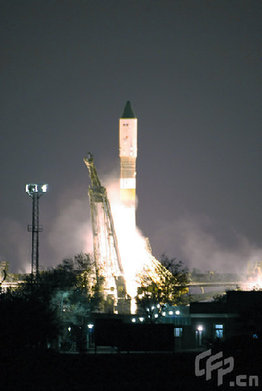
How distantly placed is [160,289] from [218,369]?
233 ft

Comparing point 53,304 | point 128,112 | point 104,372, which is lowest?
point 104,372

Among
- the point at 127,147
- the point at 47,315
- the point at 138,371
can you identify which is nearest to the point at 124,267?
the point at 127,147

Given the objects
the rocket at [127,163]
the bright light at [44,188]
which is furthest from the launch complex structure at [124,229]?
the bright light at [44,188]

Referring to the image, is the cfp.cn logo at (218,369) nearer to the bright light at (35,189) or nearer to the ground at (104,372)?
A: the ground at (104,372)

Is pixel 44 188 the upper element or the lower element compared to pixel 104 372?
upper

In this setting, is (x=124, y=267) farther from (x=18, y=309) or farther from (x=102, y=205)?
(x=18, y=309)

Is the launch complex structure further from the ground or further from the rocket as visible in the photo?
the ground

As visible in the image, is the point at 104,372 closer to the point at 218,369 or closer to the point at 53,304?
the point at 218,369

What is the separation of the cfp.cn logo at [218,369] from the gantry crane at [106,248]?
62.5m

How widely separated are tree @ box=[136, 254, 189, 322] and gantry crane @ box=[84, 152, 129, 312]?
3779 millimetres

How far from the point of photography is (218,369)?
75500mm

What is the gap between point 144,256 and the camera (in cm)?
15875

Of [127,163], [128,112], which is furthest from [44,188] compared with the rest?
[128,112]

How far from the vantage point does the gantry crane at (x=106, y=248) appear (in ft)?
475
